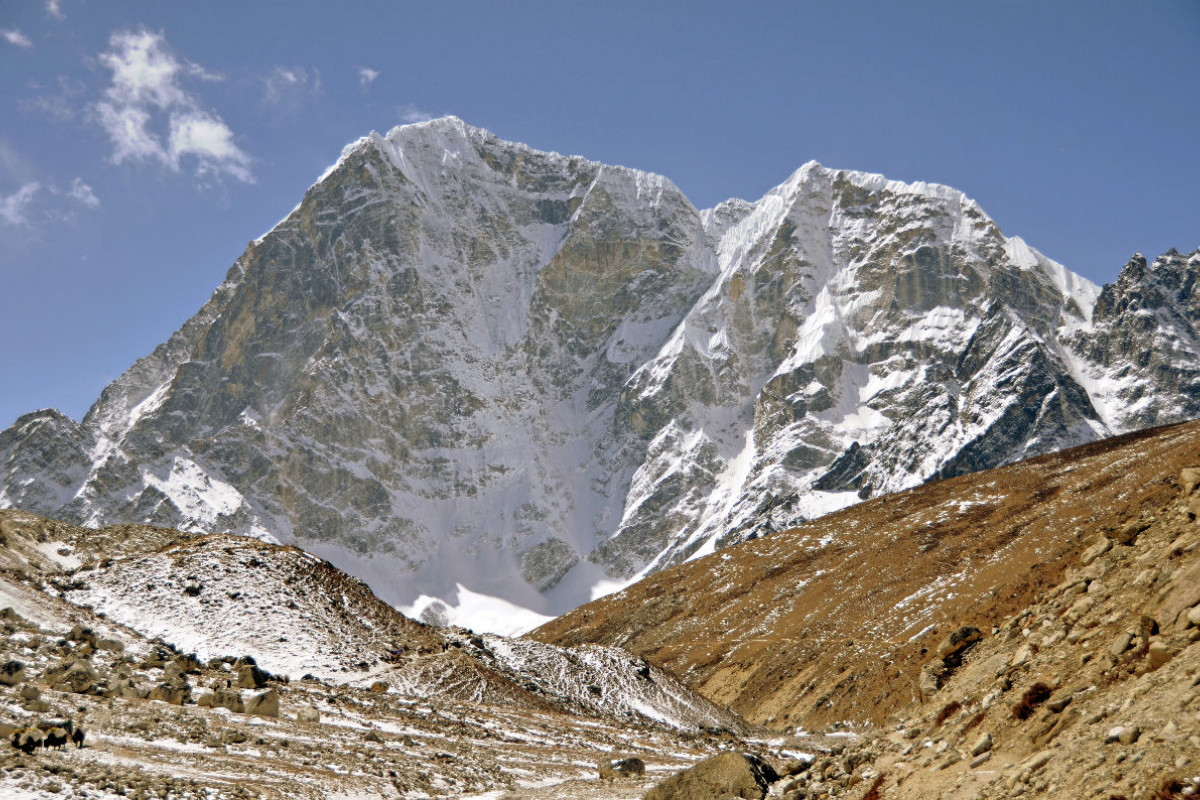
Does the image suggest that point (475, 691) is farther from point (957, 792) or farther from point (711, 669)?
point (711, 669)

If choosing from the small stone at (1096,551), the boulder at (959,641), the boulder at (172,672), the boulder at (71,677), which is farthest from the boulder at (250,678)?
the small stone at (1096,551)

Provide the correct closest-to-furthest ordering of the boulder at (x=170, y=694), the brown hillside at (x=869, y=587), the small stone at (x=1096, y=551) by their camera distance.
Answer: the small stone at (x=1096, y=551) → the boulder at (x=170, y=694) → the brown hillside at (x=869, y=587)

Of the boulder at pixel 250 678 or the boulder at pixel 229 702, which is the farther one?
the boulder at pixel 250 678

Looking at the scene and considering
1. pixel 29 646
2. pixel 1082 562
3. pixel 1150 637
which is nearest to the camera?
pixel 1150 637

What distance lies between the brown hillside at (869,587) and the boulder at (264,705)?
145 feet

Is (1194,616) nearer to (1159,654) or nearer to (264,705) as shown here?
(1159,654)

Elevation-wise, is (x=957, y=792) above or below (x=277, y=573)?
below

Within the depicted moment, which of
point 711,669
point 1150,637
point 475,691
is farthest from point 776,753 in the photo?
point 711,669

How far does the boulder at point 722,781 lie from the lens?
21.0 m

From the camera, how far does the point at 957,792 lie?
1311cm

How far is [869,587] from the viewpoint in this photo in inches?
4419

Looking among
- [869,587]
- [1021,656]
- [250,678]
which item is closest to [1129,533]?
[1021,656]

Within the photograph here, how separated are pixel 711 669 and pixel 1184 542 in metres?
95.7

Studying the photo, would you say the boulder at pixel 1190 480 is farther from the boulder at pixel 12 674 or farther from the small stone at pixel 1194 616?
the boulder at pixel 12 674
